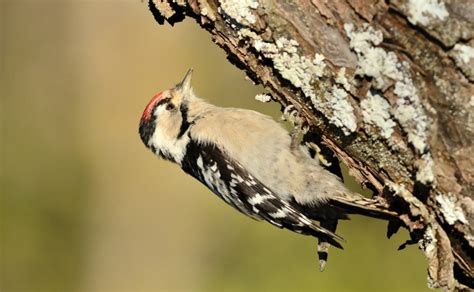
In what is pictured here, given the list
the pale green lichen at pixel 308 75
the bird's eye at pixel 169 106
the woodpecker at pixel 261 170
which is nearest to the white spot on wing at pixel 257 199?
the woodpecker at pixel 261 170

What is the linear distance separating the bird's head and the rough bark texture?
4.27 ft

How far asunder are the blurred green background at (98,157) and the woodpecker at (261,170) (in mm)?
3278

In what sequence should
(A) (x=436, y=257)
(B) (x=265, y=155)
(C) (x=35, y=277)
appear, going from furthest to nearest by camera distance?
(C) (x=35, y=277)
(B) (x=265, y=155)
(A) (x=436, y=257)

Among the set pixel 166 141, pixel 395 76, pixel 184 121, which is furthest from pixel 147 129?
pixel 395 76

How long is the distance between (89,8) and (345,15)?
6.01m

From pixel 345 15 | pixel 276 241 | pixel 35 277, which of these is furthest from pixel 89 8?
pixel 345 15

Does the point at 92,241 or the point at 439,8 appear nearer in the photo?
the point at 439,8

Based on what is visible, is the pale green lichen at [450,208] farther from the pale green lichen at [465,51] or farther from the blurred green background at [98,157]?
the blurred green background at [98,157]

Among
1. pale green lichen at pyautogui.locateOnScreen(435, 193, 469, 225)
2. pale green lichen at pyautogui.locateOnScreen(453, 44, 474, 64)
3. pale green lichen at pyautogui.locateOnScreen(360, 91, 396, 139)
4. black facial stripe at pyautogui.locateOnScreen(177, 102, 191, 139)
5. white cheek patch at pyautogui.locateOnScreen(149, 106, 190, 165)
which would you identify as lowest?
pale green lichen at pyautogui.locateOnScreen(435, 193, 469, 225)

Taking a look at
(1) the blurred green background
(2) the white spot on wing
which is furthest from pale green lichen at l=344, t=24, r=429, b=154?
(1) the blurred green background

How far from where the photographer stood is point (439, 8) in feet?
6.64

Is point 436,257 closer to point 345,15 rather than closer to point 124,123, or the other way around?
point 345,15

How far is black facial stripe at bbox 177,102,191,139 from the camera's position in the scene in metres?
3.78

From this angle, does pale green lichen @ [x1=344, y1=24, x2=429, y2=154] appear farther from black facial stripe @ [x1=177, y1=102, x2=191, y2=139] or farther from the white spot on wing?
black facial stripe @ [x1=177, y1=102, x2=191, y2=139]
